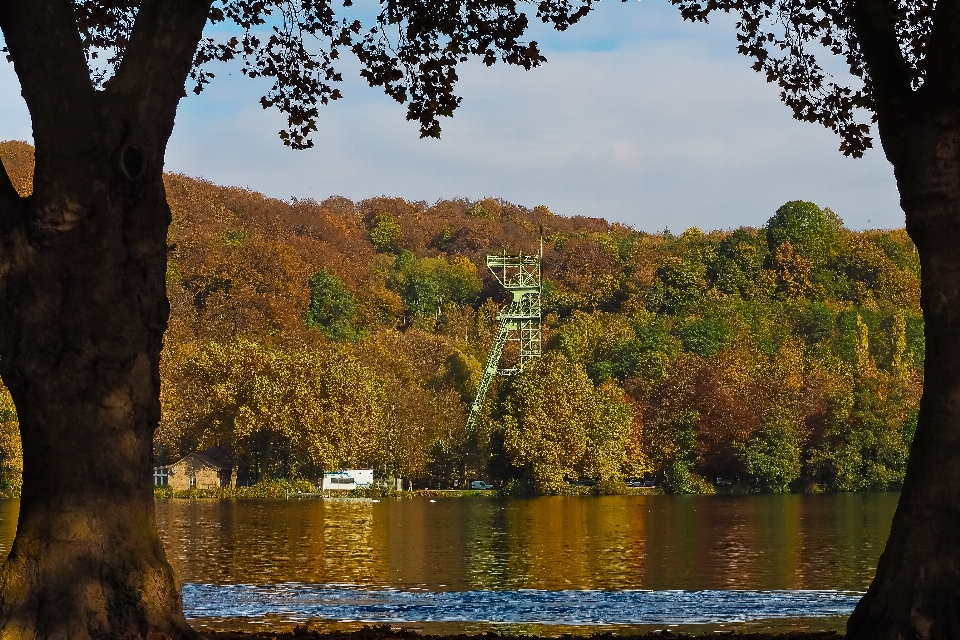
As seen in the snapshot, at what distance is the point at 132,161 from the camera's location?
9.48m

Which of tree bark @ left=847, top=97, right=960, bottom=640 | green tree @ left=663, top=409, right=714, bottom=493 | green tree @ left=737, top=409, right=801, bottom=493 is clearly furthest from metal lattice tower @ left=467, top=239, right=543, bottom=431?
tree bark @ left=847, top=97, right=960, bottom=640

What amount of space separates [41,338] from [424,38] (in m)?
6.67

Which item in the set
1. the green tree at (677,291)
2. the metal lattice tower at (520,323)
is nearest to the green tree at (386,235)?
the green tree at (677,291)

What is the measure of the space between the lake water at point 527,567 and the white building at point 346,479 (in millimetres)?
23821

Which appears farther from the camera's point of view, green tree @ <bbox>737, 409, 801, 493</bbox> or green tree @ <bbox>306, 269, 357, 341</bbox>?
green tree @ <bbox>306, 269, 357, 341</bbox>

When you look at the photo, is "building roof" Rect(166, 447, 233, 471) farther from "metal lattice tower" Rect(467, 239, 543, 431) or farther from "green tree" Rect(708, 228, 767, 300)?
"green tree" Rect(708, 228, 767, 300)

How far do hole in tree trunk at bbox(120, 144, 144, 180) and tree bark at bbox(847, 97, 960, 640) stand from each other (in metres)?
5.58

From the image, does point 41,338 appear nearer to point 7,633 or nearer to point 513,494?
point 7,633

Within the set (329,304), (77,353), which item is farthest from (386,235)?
(77,353)

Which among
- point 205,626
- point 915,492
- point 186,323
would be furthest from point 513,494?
point 915,492

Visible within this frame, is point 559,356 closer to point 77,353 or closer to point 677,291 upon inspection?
point 677,291

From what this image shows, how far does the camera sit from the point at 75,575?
909cm

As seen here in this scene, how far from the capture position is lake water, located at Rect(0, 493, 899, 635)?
792 inches

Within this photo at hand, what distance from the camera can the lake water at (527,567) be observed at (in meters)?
20.1
